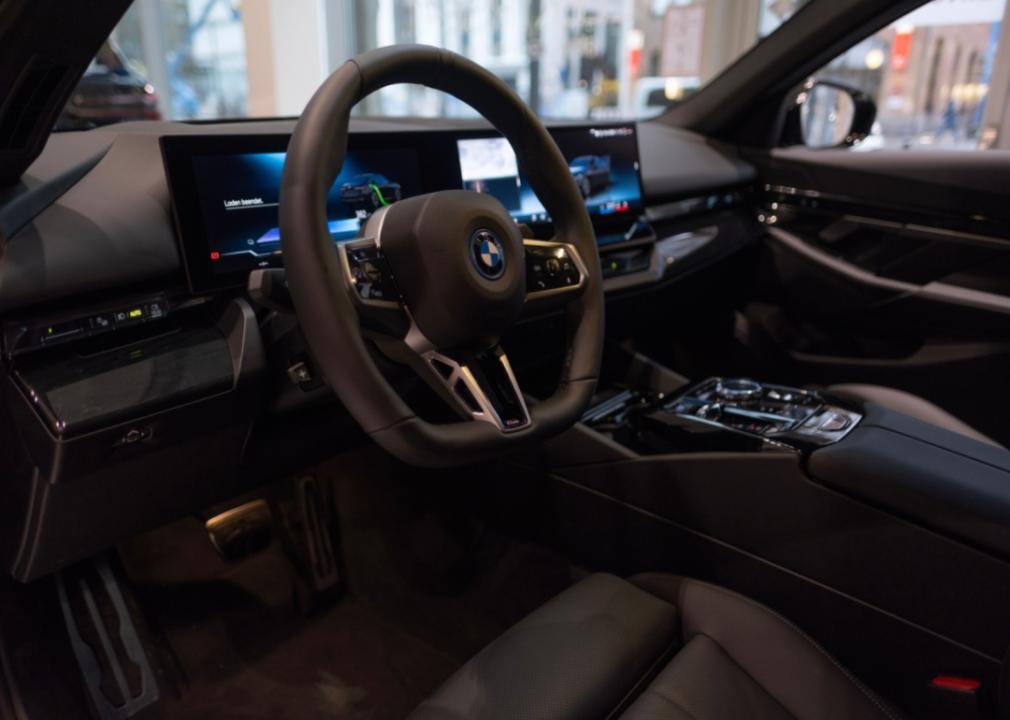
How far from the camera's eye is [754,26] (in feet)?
11.1

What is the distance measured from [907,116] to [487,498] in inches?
93.7

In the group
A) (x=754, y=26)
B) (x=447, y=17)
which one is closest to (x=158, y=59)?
(x=447, y=17)

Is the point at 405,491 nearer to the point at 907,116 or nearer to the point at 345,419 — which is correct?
the point at 345,419

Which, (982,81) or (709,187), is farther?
(982,81)

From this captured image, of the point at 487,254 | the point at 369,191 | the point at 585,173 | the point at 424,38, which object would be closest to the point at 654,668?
the point at 487,254

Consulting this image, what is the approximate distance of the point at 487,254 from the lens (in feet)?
2.73

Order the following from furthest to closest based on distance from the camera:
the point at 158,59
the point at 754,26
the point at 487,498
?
the point at 158,59
the point at 754,26
the point at 487,498

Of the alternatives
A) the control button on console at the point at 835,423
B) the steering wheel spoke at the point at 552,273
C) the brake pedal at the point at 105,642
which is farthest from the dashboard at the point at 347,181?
the brake pedal at the point at 105,642

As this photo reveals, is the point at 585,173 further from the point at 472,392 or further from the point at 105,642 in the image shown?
the point at 105,642

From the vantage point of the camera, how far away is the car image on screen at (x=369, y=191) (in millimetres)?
1216

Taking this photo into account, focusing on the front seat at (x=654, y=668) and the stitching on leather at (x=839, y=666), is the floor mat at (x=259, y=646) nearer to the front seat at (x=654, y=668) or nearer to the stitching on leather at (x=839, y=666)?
the front seat at (x=654, y=668)

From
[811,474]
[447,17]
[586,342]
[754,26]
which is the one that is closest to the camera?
[586,342]

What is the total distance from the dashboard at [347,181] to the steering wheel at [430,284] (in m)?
0.08

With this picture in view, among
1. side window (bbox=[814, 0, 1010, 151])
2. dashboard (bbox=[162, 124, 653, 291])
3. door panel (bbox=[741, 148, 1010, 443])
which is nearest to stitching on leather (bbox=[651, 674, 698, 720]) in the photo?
dashboard (bbox=[162, 124, 653, 291])
